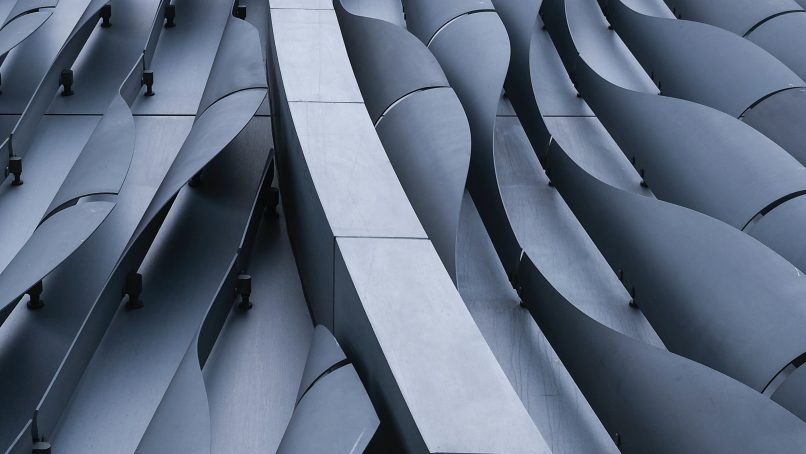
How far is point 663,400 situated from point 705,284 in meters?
1.27

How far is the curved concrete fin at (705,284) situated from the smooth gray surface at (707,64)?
7.89 ft

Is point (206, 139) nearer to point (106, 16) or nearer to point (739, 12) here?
point (106, 16)

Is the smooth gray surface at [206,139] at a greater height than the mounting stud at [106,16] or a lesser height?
greater

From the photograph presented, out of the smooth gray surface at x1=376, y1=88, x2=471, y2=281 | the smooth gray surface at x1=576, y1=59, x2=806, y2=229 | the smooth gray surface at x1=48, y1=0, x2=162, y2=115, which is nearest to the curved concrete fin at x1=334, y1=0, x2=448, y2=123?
the smooth gray surface at x1=376, y1=88, x2=471, y2=281

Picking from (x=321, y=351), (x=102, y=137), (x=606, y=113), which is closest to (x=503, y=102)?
(x=606, y=113)

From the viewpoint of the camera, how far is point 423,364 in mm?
5227

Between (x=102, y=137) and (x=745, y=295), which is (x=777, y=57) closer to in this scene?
(x=745, y=295)

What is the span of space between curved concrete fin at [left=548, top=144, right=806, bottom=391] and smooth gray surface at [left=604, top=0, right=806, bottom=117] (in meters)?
2.40

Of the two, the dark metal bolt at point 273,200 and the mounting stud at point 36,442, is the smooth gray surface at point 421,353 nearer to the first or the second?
the mounting stud at point 36,442

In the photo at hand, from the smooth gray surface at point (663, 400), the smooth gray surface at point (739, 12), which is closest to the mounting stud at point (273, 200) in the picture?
the smooth gray surface at point (663, 400)

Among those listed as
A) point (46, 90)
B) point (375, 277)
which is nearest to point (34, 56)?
point (46, 90)

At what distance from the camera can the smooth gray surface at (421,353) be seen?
4863 millimetres

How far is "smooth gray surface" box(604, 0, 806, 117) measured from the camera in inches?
363

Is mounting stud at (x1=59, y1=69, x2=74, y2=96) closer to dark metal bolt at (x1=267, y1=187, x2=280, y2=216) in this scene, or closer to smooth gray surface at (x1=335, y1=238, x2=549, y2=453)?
dark metal bolt at (x1=267, y1=187, x2=280, y2=216)
